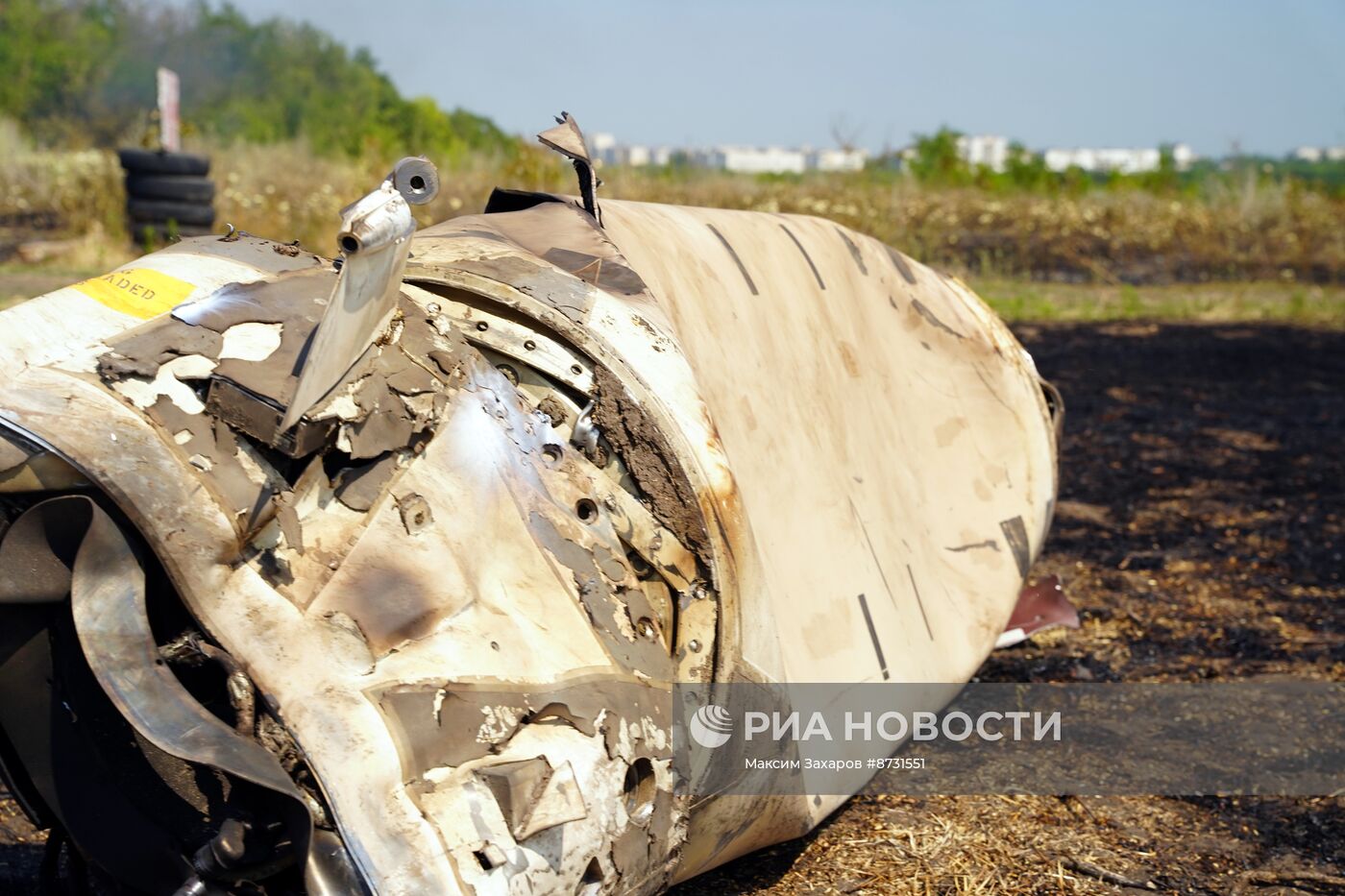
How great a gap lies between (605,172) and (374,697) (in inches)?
468

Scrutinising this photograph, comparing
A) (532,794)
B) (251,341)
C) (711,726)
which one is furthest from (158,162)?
→ (532,794)

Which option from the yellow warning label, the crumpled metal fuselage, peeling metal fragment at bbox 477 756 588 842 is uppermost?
the yellow warning label

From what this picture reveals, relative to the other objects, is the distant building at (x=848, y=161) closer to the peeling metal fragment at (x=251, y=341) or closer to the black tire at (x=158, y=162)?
the black tire at (x=158, y=162)

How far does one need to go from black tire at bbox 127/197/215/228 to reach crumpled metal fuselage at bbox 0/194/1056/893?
9.58m

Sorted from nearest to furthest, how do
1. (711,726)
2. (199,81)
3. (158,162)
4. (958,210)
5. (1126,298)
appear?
(711,726), (158,162), (1126,298), (958,210), (199,81)

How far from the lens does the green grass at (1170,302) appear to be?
11.4m

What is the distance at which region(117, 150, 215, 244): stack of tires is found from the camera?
11.0m

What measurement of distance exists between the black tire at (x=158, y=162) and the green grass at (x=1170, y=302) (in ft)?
24.6

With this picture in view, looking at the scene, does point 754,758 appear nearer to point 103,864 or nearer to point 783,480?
point 783,480

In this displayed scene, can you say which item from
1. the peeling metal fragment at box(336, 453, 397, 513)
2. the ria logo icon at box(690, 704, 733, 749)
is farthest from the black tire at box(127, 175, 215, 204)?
the ria logo icon at box(690, 704, 733, 749)

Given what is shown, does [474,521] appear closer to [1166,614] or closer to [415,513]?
[415,513]

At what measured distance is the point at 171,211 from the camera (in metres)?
11.0

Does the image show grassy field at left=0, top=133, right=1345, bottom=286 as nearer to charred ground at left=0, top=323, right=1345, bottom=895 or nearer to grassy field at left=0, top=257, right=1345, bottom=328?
grassy field at left=0, top=257, right=1345, bottom=328

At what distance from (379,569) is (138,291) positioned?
21.4 inches
